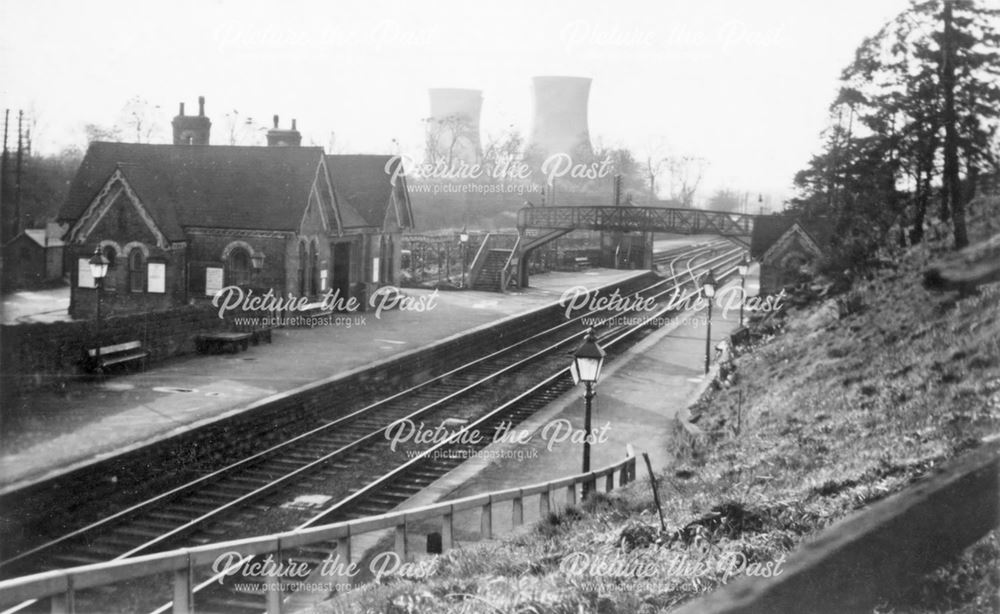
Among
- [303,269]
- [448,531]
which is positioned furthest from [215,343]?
[448,531]

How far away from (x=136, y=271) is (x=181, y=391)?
14237mm

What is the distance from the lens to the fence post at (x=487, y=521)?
11596mm

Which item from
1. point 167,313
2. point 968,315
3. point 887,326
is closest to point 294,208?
point 167,313

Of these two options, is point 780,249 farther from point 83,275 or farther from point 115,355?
point 83,275

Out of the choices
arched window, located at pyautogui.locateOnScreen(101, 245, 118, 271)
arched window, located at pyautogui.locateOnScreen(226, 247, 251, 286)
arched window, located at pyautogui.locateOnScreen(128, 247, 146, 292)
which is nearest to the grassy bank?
arched window, located at pyautogui.locateOnScreen(226, 247, 251, 286)

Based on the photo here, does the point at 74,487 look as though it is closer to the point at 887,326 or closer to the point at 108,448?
the point at 108,448

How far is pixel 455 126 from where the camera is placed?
6612cm

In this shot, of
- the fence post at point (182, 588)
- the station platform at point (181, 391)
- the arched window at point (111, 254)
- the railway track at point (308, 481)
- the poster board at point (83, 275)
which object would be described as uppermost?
the arched window at point (111, 254)

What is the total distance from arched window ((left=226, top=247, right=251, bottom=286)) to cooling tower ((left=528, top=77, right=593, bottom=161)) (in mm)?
39738

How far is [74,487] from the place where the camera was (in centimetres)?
1387

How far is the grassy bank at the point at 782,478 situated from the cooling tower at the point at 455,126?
4759 centimetres

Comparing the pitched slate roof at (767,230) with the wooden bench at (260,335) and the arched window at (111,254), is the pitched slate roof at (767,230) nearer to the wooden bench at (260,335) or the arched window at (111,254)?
the wooden bench at (260,335)

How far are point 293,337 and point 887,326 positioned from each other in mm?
18841

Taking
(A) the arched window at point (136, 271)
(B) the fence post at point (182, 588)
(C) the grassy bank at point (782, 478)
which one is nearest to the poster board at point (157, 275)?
(A) the arched window at point (136, 271)
